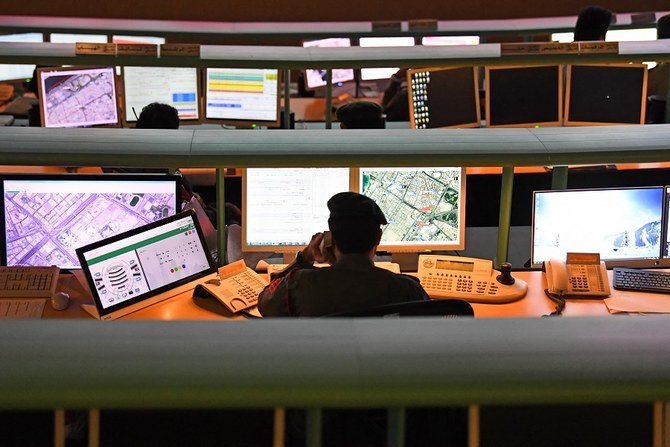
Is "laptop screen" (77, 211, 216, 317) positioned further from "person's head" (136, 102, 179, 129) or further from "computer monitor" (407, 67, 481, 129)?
"computer monitor" (407, 67, 481, 129)

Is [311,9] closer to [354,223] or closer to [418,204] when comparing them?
[418,204]

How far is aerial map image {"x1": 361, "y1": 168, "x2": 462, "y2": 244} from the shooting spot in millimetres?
2918

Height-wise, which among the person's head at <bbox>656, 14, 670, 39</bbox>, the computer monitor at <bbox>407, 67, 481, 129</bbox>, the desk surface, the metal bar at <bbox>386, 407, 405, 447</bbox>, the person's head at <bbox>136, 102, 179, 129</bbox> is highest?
the person's head at <bbox>656, 14, 670, 39</bbox>

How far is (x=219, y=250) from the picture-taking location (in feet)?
9.32

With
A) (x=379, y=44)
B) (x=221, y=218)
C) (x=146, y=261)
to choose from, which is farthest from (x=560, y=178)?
(x=379, y=44)

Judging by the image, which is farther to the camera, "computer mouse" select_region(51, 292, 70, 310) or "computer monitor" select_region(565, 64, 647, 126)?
"computer monitor" select_region(565, 64, 647, 126)

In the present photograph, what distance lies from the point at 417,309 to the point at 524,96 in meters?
2.50

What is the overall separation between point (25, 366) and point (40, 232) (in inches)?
83.1

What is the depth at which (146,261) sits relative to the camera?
261 cm

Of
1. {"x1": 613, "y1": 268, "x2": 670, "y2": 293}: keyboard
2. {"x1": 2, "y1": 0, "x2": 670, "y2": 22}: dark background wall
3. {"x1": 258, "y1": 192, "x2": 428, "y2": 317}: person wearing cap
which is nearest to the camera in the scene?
{"x1": 258, "y1": 192, "x2": 428, "y2": 317}: person wearing cap

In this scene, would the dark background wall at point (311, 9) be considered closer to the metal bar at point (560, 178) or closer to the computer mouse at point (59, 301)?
the metal bar at point (560, 178)

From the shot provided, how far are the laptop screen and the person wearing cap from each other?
0.39m

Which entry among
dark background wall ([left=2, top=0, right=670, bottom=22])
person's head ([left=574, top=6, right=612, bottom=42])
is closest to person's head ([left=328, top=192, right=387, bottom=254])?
person's head ([left=574, top=6, right=612, bottom=42])

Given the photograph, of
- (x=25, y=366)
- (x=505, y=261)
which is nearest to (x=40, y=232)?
(x=505, y=261)
